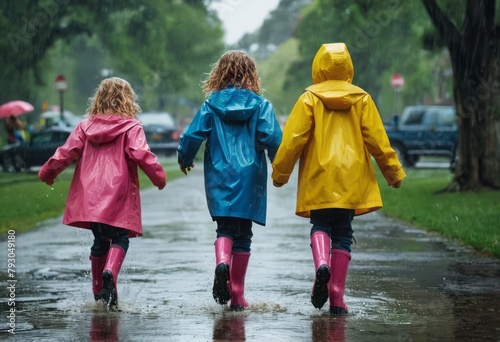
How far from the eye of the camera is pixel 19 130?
34.2 m

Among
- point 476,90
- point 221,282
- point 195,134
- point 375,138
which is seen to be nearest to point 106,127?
point 195,134

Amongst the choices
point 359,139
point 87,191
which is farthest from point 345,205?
point 87,191

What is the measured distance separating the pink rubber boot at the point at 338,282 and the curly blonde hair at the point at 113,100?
1.68 m

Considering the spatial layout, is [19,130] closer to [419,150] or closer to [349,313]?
[419,150]

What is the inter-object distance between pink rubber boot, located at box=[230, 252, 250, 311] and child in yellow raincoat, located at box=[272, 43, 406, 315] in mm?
497

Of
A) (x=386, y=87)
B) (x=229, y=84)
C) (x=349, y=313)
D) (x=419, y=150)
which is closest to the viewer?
(x=349, y=313)

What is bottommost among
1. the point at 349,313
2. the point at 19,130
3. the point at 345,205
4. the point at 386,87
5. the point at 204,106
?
the point at 349,313

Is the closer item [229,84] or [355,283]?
[229,84]

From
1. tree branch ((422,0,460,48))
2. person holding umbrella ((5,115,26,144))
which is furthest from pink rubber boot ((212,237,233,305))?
person holding umbrella ((5,115,26,144))

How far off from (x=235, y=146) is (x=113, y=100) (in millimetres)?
969

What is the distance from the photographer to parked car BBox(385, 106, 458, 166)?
3228 centimetres

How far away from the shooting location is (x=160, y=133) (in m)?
38.7

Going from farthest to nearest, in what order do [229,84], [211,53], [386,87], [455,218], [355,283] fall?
1. [211,53]
2. [386,87]
3. [455,218]
4. [355,283]
5. [229,84]

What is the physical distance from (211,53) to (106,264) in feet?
206
